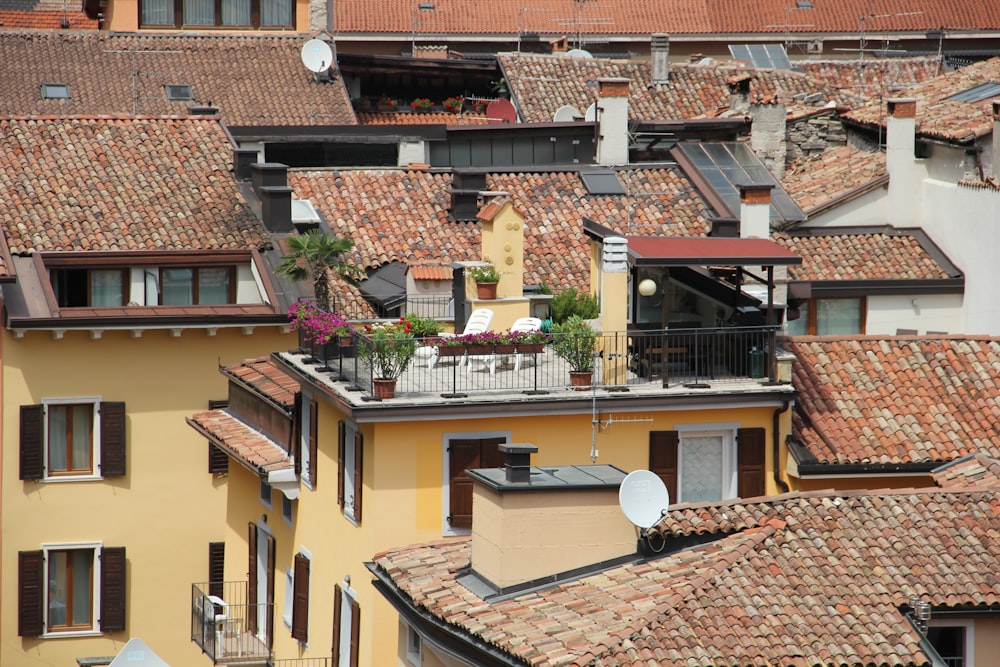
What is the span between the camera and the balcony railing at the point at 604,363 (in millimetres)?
27031

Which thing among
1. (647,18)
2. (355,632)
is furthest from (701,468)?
(647,18)

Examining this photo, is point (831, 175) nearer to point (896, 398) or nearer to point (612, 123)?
point (612, 123)

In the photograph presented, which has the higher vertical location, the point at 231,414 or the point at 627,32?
the point at 627,32

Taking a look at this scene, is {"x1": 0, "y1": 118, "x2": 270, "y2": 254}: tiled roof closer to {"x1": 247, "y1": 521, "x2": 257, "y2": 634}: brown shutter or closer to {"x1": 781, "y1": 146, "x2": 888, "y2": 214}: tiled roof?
{"x1": 247, "y1": 521, "x2": 257, "y2": 634}: brown shutter

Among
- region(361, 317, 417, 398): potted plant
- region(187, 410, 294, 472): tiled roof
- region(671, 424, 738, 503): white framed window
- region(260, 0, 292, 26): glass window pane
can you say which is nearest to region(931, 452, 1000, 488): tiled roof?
region(671, 424, 738, 503): white framed window

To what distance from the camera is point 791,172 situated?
4556 cm

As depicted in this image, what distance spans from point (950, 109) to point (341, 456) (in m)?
20.1

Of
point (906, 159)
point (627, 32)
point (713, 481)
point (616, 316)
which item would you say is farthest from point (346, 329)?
point (627, 32)

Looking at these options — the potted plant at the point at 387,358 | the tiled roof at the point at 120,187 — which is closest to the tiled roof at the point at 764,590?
the potted plant at the point at 387,358

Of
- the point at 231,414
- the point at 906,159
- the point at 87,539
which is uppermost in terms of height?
the point at 906,159

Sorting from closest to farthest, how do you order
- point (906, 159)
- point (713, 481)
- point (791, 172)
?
point (713, 481) → point (906, 159) → point (791, 172)

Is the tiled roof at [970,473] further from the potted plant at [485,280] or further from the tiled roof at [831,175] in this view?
the tiled roof at [831,175]

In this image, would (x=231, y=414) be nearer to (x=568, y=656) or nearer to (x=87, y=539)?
(x=87, y=539)

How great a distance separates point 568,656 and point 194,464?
18323 mm
